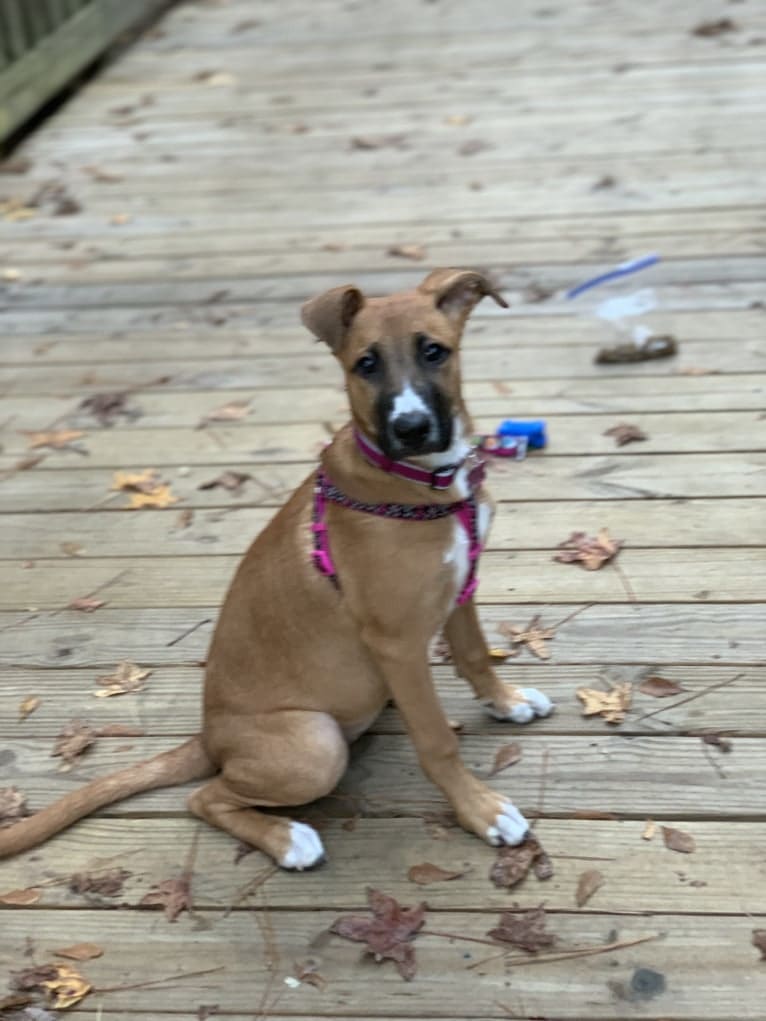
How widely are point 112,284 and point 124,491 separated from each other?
2072mm

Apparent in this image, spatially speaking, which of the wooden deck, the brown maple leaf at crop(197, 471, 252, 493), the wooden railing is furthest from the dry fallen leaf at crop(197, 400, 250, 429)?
the wooden railing

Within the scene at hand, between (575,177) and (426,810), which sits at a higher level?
(575,177)

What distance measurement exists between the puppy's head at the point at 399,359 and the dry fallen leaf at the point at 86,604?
1554 millimetres

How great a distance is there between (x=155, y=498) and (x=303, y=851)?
1.91 m

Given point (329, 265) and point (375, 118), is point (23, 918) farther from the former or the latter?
point (375, 118)

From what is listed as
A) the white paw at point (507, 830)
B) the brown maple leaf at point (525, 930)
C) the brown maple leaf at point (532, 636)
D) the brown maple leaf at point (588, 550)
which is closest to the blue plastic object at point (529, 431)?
the brown maple leaf at point (588, 550)

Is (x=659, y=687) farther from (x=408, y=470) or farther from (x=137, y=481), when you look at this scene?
(x=137, y=481)

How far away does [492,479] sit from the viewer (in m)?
4.11

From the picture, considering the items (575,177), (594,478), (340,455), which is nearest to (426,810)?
(340,455)

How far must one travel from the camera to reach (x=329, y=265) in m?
5.79

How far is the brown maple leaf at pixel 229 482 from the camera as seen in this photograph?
4.23 m

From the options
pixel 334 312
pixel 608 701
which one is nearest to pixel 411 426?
pixel 334 312

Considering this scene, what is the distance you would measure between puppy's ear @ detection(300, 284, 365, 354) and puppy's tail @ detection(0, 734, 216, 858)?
117 centimetres

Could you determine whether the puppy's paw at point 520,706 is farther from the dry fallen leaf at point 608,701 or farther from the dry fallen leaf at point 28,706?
the dry fallen leaf at point 28,706
